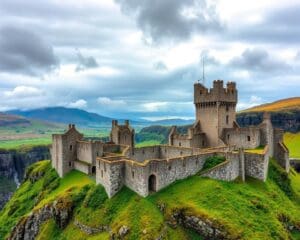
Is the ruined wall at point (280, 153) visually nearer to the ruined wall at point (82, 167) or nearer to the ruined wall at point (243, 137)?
the ruined wall at point (243, 137)

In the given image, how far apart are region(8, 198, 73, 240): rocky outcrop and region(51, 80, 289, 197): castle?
21.3 ft

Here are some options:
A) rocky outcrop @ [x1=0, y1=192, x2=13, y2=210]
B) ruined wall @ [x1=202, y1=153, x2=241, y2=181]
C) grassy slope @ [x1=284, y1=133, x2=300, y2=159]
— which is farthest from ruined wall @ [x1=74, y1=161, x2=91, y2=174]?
rocky outcrop @ [x1=0, y1=192, x2=13, y2=210]

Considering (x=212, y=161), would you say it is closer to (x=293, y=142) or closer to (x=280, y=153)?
(x=280, y=153)

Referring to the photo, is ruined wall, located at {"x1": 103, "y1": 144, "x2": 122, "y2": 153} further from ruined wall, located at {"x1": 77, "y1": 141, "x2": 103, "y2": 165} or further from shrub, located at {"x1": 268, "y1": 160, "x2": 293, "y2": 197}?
shrub, located at {"x1": 268, "y1": 160, "x2": 293, "y2": 197}

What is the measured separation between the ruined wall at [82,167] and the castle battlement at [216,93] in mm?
25488

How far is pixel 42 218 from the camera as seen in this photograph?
2447 inches

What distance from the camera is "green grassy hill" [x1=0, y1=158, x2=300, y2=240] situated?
44625 mm

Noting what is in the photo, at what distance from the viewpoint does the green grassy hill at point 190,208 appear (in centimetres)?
4462

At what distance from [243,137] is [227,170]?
49.7 feet

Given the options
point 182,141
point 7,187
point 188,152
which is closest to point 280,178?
point 188,152

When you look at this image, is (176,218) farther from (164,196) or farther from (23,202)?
(23,202)

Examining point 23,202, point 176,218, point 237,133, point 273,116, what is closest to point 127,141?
point 237,133

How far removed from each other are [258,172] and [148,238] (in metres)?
24.0

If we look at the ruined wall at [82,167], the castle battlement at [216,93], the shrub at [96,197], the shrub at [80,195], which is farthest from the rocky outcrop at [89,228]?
the castle battlement at [216,93]
